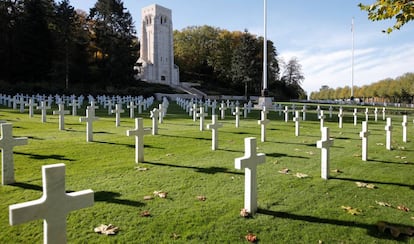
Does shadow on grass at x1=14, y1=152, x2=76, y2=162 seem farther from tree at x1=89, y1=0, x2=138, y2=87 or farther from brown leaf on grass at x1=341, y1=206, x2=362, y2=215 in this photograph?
tree at x1=89, y1=0, x2=138, y2=87

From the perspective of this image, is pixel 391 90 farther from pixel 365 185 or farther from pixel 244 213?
pixel 244 213

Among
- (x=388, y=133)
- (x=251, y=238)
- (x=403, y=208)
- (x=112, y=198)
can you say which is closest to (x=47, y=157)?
(x=112, y=198)

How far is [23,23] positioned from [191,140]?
38.9 meters

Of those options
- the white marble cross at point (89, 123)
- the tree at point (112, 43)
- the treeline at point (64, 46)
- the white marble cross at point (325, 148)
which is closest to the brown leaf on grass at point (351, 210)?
the white marble cross at point (325, 148)

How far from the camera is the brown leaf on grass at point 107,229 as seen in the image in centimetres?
316

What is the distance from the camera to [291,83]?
218ft

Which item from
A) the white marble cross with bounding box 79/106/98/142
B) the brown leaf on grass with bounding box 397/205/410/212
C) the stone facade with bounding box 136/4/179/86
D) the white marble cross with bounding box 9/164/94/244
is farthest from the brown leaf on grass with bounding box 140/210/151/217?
the stone facade with bounding box 136/4/179/86

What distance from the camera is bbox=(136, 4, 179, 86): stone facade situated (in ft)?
203

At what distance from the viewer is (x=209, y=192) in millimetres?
4457

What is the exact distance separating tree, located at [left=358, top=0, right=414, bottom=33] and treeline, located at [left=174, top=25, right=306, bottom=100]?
47.0 meters

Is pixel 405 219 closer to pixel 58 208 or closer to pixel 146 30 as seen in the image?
pixel 58 208

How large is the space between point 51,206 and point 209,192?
2467 millimetres

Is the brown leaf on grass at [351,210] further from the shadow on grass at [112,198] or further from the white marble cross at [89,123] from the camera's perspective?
the white marble cross at [89,123]

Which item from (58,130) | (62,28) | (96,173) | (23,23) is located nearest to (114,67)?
(62,28)
